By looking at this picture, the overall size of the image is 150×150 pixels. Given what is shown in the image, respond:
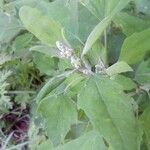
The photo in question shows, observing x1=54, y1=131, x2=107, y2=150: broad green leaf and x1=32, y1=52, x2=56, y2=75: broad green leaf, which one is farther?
x1=32, y1=52, x2=56, y2=75: broad green leaf

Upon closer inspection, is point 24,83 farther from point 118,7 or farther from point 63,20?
point 118,7

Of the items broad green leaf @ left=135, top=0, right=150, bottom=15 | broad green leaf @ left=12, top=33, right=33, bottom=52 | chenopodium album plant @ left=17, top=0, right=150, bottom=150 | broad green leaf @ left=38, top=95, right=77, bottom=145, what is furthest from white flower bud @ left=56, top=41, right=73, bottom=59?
broad green leaf @ left=12, top=33, right=33, bottom=52

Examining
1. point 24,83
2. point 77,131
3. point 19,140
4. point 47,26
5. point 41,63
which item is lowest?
point 19,140

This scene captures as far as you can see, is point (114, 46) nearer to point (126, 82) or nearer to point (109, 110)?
point (126, 82)

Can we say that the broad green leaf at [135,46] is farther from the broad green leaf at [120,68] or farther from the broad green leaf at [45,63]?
the broad green leaf at [45,63]

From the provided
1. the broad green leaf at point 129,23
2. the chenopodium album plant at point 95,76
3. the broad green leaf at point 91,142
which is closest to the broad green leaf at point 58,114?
the chenopodium album plant at point 95,76

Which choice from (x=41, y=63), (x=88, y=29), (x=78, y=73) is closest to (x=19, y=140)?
(x=41, y=63)

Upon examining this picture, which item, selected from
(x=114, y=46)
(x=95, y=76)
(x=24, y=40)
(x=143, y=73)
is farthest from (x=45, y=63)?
(x=95, y=76)

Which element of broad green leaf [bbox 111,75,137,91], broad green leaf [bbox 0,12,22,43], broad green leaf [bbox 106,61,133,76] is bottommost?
broad green leaf [bbox 0,12,22,43]

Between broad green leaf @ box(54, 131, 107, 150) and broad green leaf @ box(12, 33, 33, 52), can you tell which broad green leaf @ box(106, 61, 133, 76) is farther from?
broad green leaf @ box(12, 33, 33, 52)
